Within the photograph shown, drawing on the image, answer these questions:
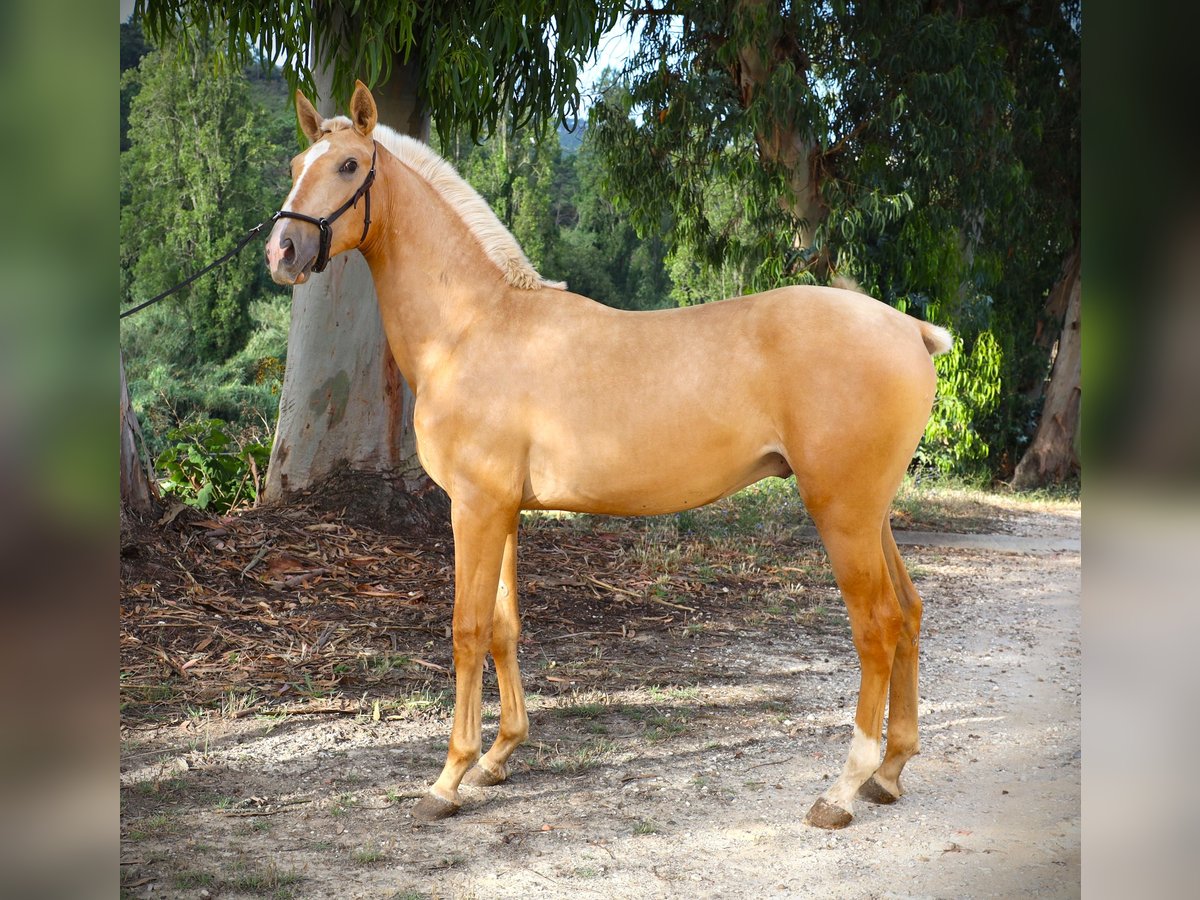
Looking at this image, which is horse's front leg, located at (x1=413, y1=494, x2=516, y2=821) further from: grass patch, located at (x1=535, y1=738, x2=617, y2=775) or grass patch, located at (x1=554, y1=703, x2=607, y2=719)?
grass patch, located at (x1=554, y1=703, x2=607, y2=719)

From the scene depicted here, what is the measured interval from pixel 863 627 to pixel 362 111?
2187 mm

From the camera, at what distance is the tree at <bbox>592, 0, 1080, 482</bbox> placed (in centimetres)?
909

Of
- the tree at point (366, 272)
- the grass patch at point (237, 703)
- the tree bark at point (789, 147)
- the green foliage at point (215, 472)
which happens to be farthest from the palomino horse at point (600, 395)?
the tree bark at point (789, 147)

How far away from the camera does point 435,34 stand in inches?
236

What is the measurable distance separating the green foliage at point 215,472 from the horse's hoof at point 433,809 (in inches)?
160

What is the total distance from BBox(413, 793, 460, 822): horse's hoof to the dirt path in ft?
0.15

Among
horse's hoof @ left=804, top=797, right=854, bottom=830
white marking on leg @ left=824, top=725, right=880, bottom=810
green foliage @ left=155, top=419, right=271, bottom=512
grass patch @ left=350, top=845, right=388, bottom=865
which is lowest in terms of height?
grass patch @ left=350, top=845, right=388, bottom=865

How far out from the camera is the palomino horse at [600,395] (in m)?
3.17

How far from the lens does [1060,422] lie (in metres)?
12.0

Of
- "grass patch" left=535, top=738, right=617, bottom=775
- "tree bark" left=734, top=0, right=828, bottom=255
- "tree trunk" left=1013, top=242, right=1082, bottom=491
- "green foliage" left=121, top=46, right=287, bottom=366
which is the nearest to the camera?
"grass patch" left=535, top=738, right=617, bottom=775

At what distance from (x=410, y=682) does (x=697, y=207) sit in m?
6.97

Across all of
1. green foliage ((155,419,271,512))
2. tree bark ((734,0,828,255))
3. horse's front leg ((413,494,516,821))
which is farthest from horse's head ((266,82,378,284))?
tree bark ((734,0,828,255))
